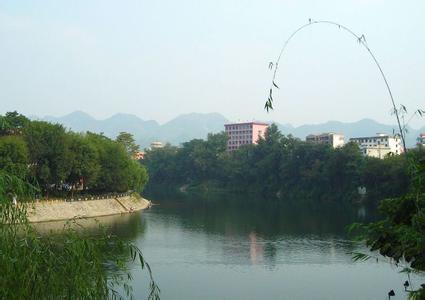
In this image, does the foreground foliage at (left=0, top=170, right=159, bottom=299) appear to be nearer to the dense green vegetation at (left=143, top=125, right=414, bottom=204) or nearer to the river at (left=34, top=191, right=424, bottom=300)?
the river at (left=34, top=191, right=424, bottom=300)

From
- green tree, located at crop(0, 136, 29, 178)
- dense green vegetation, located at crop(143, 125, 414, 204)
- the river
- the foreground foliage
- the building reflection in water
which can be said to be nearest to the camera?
the foreground foliage

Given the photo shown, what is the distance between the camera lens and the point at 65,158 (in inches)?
1505

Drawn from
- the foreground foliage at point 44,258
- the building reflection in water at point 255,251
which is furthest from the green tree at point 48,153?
the foreground foliage at point 44,258

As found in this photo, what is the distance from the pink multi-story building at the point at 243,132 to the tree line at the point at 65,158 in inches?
2746

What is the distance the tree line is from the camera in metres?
36.8

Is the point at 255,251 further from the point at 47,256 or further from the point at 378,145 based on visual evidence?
the point at 378,145

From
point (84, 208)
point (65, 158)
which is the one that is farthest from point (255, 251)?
point (65, 158)

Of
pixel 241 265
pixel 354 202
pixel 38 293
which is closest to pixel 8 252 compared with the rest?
pixel 38 293

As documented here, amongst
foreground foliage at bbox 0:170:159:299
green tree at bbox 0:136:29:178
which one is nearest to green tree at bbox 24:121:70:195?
green tree at bbox 0:136:29:178

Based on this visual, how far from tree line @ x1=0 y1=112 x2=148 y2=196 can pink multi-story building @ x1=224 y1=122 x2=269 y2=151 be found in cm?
6975

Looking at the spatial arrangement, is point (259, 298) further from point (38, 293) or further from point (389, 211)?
point (38, 293)

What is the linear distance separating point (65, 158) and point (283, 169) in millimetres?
36181

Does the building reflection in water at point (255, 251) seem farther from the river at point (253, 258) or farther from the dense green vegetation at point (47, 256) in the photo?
the dense green vegetation at point (47, 256)

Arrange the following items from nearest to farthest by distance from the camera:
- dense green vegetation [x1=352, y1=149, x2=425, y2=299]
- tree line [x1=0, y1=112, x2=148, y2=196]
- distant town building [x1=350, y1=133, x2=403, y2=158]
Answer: dense green vegetation [x1=352, y1=149, x2=425, y2=299]
tree line [x1=0, y1=112, x2=148, y2=196]
distant town building [x1=350, y1=133, x2=403, y2=158]
